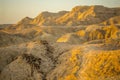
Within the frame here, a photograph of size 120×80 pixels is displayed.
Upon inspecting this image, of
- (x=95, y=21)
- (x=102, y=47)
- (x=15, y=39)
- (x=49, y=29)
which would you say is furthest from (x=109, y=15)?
(x=102, y=47)

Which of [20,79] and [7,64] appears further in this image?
[7,64]

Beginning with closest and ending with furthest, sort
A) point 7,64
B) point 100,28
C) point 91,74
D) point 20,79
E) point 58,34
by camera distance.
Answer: point 91,74 < point 20,79 < point 7,64 < point 100,28 < point 58,34

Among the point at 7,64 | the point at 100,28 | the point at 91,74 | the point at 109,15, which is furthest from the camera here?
the point at 109,15

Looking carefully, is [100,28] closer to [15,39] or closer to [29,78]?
[15,39]

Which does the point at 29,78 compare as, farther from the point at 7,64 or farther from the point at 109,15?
the point at 109,15

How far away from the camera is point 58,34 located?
33.1 metres

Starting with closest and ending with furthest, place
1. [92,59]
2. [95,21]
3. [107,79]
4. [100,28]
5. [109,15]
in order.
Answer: [107,79] → [92,59] → [100,28] → [95,21] → [109,15]

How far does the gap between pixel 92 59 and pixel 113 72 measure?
1488 millimetres

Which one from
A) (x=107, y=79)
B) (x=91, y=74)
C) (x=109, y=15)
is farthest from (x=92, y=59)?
(x=109, y=15)

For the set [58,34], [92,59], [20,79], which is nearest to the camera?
[92,59]

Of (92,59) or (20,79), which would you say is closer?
(92,59)

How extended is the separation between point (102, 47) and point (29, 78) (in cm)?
481

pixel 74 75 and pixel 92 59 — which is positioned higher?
pixel 92 59

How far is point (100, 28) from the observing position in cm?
2934
